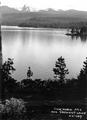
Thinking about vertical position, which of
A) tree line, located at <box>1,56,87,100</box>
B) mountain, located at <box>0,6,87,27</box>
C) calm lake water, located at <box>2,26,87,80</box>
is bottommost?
tree line, located at <box>1,56,87,100</box>

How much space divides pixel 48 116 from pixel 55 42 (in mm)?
535

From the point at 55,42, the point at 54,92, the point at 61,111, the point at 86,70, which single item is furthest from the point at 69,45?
the point at 61,111

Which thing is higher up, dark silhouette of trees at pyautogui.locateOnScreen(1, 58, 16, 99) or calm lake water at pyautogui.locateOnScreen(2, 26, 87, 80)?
calm lake water at pyautogui.locateOnScreen(2, 26, 87, 80)

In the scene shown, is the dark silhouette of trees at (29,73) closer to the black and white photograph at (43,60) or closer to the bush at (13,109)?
the black and white photograph at (43,60)

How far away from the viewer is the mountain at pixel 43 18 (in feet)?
5.12

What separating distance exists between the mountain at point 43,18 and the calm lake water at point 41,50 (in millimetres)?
52

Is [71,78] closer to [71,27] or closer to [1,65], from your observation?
[71,27]

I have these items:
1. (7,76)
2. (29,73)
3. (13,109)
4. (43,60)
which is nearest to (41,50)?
(43,60)

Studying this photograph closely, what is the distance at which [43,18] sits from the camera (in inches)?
62.6

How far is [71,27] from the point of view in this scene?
1609 mm

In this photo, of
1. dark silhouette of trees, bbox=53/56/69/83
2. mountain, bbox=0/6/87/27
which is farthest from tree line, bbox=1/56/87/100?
mountain, bbox=0/6/87/27

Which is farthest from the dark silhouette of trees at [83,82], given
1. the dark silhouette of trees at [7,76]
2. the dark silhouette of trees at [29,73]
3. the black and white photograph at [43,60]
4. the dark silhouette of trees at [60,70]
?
the dark silhouette of trees at [7,76]

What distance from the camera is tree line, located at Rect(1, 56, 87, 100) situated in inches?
58.5

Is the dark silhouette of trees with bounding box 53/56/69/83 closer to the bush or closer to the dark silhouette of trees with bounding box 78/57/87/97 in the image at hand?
the dark silhouette of trees with bounding box 78/57/87/97
